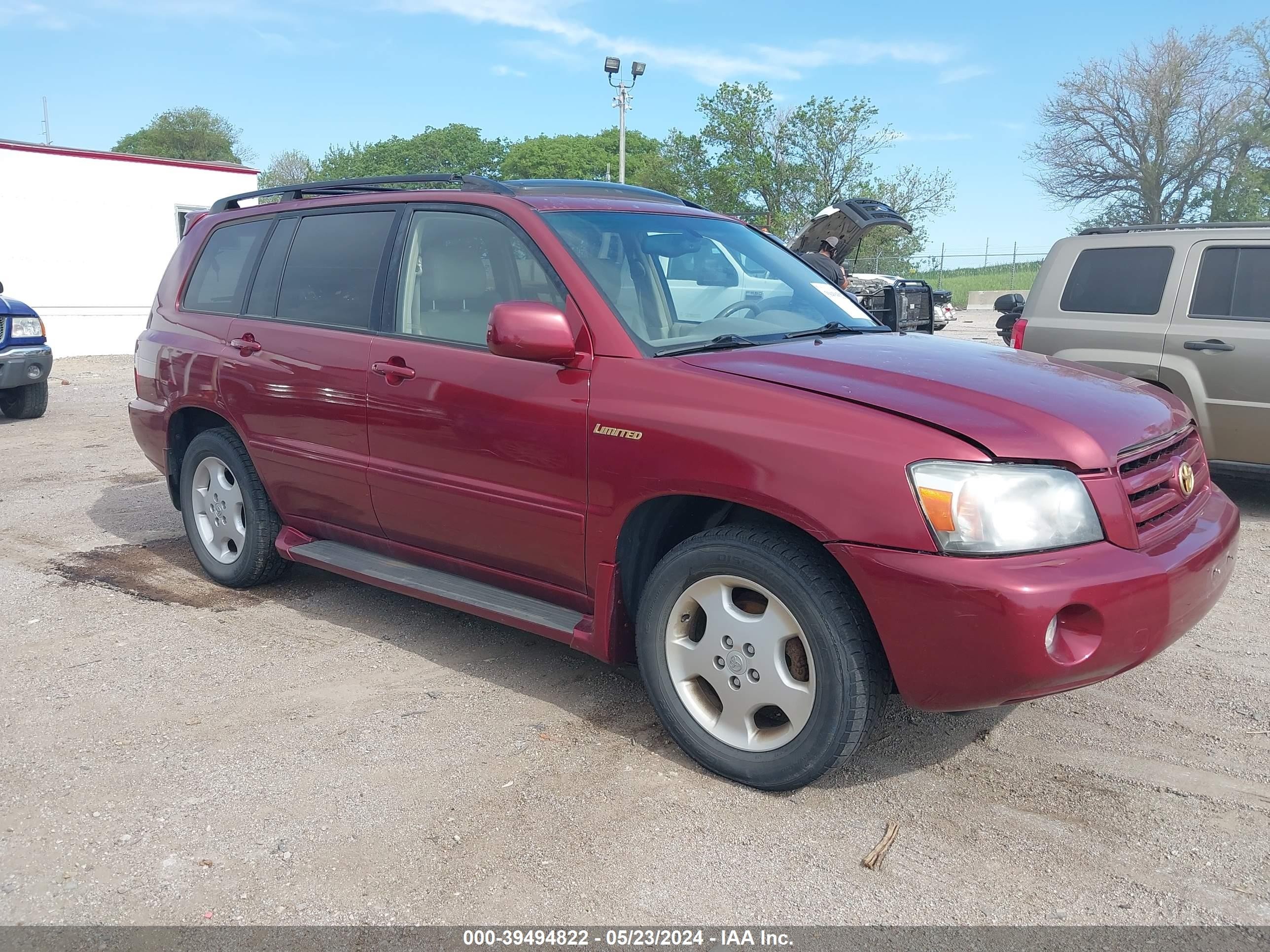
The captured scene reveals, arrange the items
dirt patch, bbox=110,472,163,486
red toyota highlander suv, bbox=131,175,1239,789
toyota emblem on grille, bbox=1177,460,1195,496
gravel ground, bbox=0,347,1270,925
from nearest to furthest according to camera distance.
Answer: gravel ground, bbox=0,347,1270,925 < red toyota highlander suv, bbox=131,175,1239,789 < toyota emblem on grille, bbox=1177,460,1195,496 < dirt patch, bbox=110,472,163,486

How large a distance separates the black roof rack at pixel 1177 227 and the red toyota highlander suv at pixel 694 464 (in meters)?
3.63

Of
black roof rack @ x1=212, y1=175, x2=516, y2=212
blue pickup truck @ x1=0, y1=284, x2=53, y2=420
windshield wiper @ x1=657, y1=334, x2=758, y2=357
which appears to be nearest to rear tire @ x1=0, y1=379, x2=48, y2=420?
blue pickup truck @ x1=0, y1=284, x2=53, y2=420

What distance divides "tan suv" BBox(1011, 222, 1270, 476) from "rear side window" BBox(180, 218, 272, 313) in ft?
15.4

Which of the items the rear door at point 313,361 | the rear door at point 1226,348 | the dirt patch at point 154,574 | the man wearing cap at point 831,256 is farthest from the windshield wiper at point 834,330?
the man wearing cap at point 831,256

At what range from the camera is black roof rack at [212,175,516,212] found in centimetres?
414

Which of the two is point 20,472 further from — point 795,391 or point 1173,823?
point 1173,823

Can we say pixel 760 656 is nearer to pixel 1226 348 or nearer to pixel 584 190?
pixel 584 190

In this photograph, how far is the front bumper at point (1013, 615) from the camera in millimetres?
2636

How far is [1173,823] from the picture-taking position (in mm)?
2920

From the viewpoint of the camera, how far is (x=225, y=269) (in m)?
5.12

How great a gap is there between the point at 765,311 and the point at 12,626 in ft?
11.8

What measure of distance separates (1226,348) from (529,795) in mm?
5447

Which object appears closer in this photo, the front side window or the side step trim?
the side step trim

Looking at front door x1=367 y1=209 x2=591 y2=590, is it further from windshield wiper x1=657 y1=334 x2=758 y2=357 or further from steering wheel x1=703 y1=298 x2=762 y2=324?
steering wheel x1=703 y1=298 x2=762 y2=324
